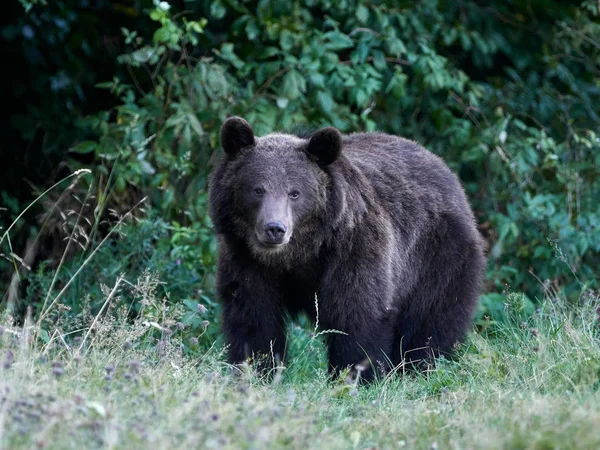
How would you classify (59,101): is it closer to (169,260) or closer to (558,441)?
(169,260)

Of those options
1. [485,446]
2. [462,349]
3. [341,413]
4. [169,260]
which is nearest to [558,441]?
[485,446]

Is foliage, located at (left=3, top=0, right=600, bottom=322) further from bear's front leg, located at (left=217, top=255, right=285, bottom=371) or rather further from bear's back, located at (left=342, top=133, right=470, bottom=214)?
bear's front leg, located at (left=217, top=255, right=285, bottom=371)

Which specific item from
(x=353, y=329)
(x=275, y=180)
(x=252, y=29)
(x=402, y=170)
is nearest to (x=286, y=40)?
(x=252, y=29)

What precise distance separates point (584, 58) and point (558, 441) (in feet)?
29.7

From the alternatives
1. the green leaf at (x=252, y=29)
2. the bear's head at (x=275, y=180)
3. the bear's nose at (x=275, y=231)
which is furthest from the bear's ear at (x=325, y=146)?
the green leaf at (x=252, y=29)

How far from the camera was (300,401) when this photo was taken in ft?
16.5

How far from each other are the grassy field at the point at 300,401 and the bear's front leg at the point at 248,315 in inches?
9.2

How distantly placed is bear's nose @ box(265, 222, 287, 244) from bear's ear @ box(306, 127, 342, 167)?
693 millimetres

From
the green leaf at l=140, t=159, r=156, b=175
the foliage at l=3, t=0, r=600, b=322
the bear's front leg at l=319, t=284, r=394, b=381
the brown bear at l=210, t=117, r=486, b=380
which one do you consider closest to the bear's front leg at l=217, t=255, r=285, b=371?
the brown bear at l=210, t=117, r=486, b=380

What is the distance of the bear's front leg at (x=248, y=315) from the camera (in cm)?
638

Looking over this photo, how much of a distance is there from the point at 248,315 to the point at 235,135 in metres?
1.23

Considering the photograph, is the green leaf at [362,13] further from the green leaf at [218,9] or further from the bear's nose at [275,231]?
the bear's nose at [275,231]

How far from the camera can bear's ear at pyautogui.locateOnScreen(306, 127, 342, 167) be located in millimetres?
6277

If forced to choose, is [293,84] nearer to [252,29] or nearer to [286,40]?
[286,40]
